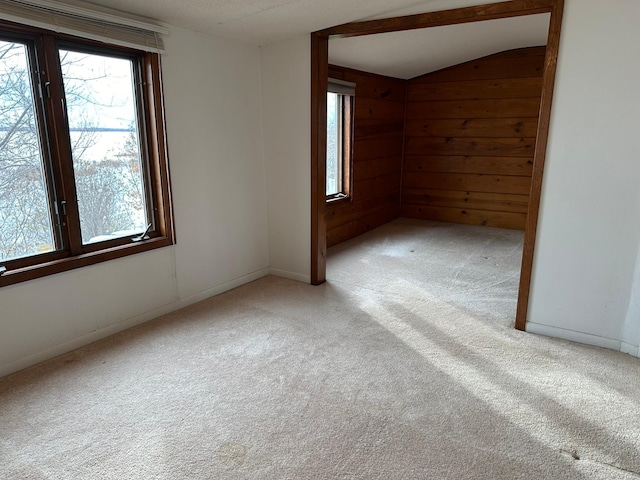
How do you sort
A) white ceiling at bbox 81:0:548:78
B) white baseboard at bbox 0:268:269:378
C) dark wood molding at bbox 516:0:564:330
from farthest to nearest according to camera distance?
white ceiling at bbox 81:0:548:78, dark wood molding at bbox 516:0:564:330, white baseboard at bbox 0:268:269:378

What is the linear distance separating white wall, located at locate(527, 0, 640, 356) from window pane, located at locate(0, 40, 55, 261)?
9.75 ft

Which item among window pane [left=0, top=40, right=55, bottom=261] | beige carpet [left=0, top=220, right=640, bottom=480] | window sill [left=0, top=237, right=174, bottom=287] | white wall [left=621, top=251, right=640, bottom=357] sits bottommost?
beige carpet [left=0, top=220, right=640, bottom=480]

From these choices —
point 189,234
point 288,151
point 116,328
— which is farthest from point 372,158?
point 116,328

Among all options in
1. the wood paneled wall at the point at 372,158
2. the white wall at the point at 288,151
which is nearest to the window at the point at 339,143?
the wood paneled wall at the point at 372,158

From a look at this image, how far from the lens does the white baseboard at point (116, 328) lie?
2.35 meters

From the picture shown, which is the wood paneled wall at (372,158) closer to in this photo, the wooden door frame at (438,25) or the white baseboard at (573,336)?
the wooden door frame at (438,25)

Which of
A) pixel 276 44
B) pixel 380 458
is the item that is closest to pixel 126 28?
pixel 276 44

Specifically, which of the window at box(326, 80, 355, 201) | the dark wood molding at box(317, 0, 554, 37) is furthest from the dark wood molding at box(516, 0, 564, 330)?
the window at box(326, 80, 355, 201)

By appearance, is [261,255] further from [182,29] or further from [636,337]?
[636,337]

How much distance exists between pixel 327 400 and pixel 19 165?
80.8 inches

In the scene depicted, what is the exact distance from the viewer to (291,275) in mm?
3855

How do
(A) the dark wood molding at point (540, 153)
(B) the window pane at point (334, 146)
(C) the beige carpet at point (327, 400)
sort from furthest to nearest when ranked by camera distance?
(B) the window pane at point (334, 146)
(A) the dark wood molding at point (540, 153)
(C) the beige carpet at point (327, 400)

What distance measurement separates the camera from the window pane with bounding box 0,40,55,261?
224 cm

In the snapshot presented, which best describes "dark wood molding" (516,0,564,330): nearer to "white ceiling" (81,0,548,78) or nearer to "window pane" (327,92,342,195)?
"white ceiling" (81,0,548,78)
